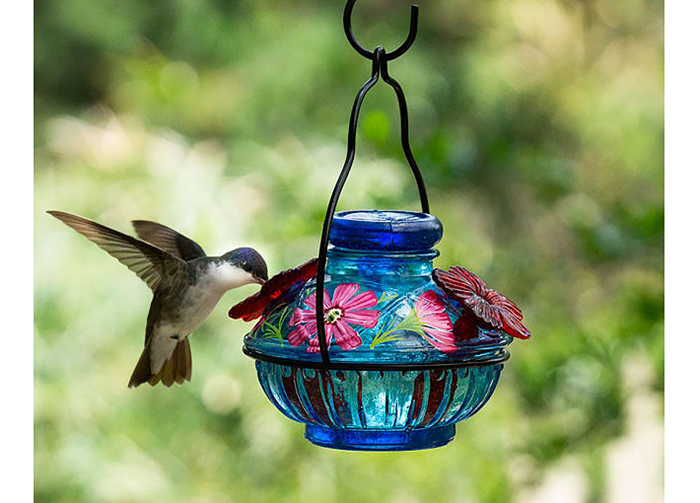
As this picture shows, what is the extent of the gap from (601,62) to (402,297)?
349 centimetres

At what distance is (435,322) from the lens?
1.20m

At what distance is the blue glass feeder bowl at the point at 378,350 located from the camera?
1169 millimetres

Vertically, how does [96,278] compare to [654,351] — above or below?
above

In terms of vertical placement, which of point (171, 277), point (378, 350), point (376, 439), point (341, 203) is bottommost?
point (376, 439)

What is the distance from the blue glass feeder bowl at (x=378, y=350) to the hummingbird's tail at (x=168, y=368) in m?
0.39

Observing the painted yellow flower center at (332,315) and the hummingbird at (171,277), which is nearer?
the painted yellow flower center at (332,315)

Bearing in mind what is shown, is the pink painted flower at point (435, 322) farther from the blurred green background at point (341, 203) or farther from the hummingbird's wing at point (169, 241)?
the blurred green background at point (341, 203)

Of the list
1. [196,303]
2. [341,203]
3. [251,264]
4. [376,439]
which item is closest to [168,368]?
[196,303]

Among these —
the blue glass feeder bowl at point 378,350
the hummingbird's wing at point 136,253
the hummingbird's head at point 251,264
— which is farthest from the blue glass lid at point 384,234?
the hummingbird's wing at point 136,253

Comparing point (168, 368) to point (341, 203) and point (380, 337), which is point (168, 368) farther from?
point (341, 203)

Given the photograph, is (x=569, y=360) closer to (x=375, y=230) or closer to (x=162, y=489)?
(x=162, y=489)

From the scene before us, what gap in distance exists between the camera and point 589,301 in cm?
420

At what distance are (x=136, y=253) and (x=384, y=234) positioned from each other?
1.55 ft

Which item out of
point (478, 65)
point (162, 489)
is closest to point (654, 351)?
point (162, 489)
